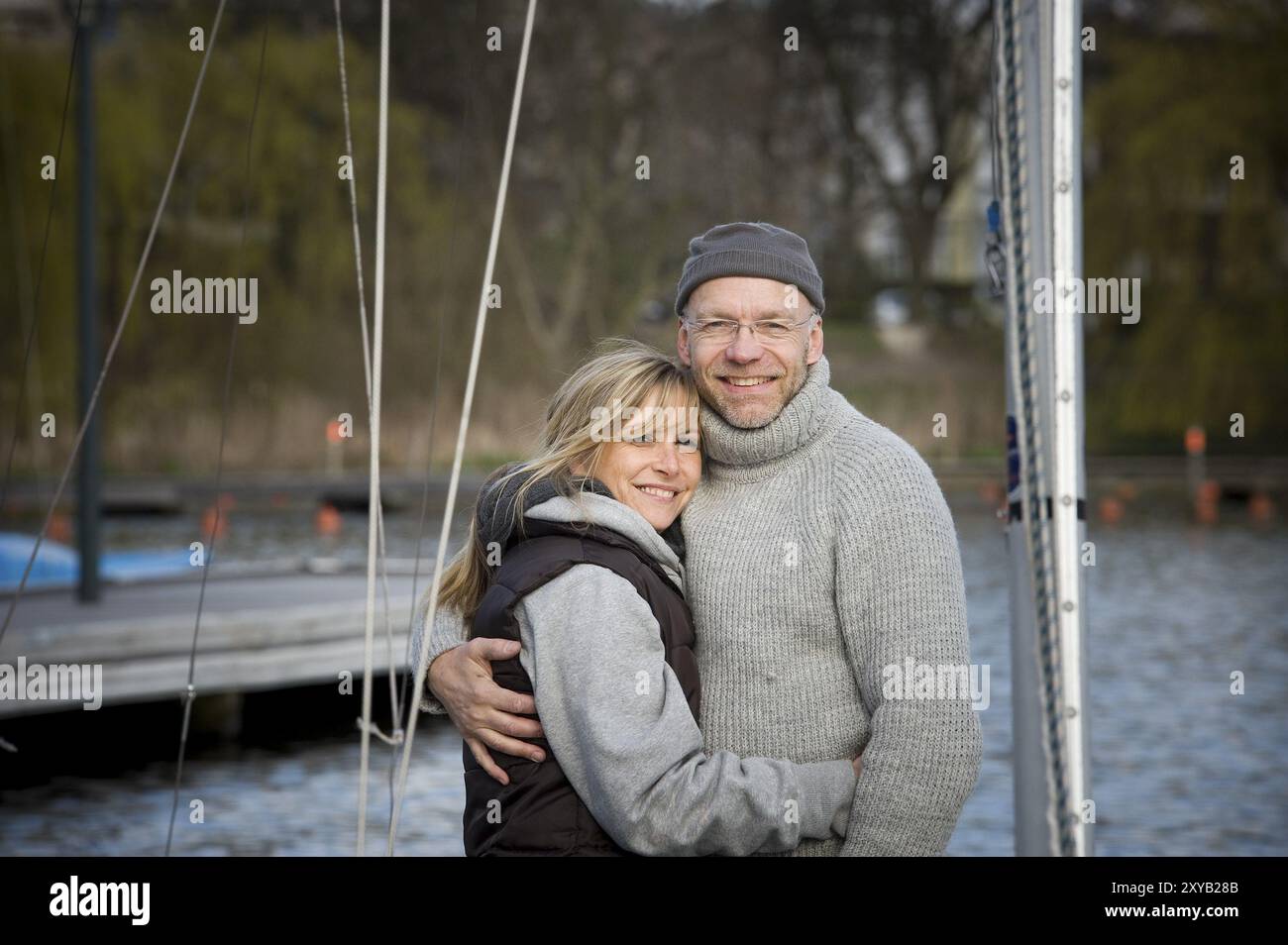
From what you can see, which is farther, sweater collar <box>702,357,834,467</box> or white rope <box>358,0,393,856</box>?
white rope <box>358,0,393,856</box>

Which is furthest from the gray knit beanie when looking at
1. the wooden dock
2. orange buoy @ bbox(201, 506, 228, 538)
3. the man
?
orange buoy @ bbox(201, 506, 228, 538)

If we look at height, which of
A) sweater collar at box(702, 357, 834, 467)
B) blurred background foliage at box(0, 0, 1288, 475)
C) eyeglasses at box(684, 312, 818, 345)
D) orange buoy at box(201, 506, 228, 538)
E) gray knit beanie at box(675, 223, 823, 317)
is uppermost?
blurred background foliage at box(0, 0, 1288, 475)

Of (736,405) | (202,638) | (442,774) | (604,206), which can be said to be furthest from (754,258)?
(604,206)

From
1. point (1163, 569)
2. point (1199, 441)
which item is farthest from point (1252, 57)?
point (1163, 569)

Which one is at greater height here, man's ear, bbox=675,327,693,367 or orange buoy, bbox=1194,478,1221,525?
orange buoy, bbox=1194,478,1221,525

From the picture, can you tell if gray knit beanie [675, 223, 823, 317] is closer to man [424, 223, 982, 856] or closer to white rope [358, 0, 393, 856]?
man [424, 223, 982, 856]

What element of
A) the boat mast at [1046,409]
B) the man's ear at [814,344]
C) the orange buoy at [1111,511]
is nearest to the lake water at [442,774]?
the man's ear at [814,344]

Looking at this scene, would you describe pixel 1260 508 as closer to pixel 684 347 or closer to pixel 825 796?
pixel 684 347

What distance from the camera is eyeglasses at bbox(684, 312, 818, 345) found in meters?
2.81

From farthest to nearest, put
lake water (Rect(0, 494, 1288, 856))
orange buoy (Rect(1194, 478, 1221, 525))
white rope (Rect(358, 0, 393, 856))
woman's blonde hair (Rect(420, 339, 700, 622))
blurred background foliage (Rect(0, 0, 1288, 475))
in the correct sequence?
blurred background foliage (Rect(0, 0, 1288, 475))
orange buoy (Rect(1194, 478, 1221, 525))
lake water (Rect(0, 494, 1288, 856))
white rope (Rect(358, 0, 393, 856))
woman's blonde hair (Rect(420, 339, 700, 622))

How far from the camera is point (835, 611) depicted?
2.74 m

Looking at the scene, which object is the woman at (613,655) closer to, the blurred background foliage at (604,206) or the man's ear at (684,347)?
the man's ear at (684,347)

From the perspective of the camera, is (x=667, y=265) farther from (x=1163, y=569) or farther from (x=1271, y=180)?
(x=1163, y=569)

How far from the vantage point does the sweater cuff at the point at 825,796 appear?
2.65 metres
